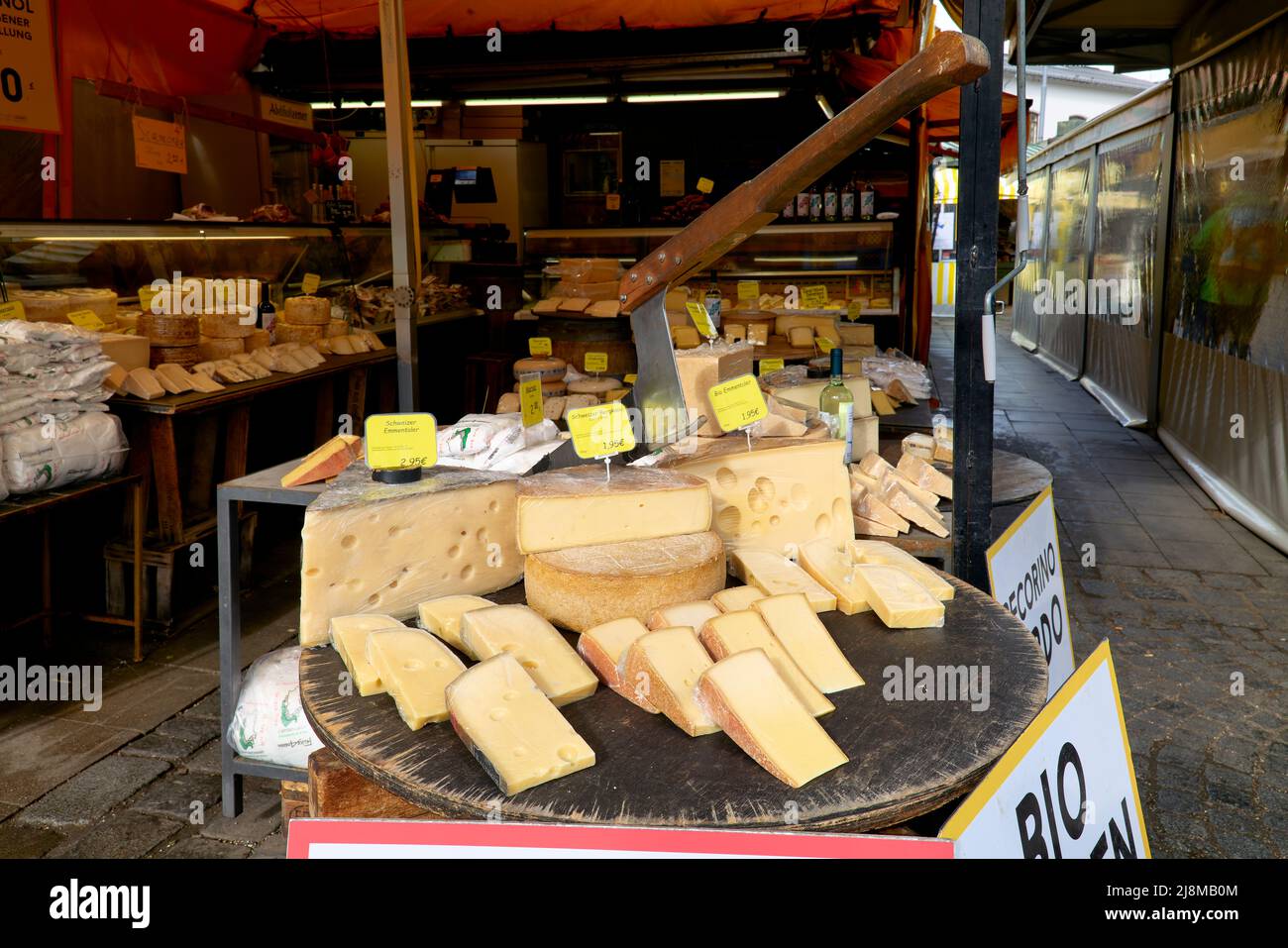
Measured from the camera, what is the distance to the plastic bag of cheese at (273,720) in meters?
2.95

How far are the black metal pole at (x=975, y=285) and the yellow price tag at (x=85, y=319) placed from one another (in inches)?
162

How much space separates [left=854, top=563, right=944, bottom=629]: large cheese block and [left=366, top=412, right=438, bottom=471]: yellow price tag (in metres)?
1.03

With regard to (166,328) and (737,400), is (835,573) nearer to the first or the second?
(737,400)

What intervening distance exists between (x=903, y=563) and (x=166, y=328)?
13.5 ft

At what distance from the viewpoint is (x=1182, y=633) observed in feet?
15.0

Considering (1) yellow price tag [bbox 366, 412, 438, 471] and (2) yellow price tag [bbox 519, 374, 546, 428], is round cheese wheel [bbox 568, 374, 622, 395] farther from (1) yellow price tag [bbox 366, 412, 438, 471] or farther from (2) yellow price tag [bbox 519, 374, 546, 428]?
(1) yellow price tag [bbox 366, 412, 438, 471]

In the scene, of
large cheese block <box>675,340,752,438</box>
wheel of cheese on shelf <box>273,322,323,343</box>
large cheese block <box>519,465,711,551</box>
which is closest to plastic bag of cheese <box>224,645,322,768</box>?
large cheese block <box>519,465,711,551</box>

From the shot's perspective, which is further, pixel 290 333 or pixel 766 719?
pixel 290 333

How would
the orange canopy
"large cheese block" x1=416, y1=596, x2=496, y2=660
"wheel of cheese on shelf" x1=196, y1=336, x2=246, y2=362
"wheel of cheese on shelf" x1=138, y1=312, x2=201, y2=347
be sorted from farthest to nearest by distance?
the orange canopy
"wheel of cheese on shelf" x1=196, y1=336, x2=246, y2=362
"wheel of cheese on shelf" x1=138, y1=312, x2=201, y2=347
"large cheese block" x1=416, y1=596, x2=496, y2=660

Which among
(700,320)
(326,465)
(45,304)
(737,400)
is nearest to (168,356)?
(45,304)

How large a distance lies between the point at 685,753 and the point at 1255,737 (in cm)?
309

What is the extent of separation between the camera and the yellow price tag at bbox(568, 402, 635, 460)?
220 centimetres
